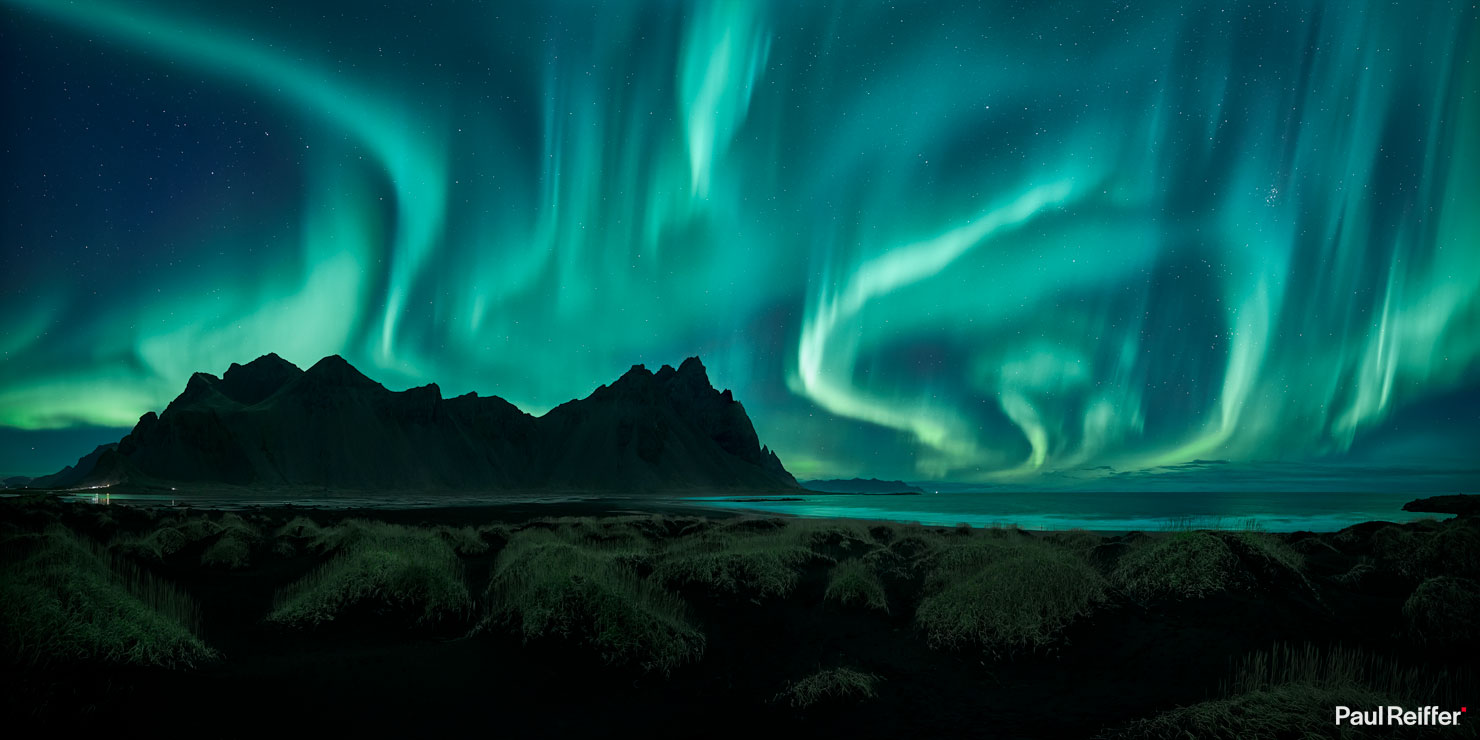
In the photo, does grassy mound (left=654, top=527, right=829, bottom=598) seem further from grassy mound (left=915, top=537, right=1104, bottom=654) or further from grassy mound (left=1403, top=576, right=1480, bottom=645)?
grassy mound (left=1403, top=576, right=1480, bottom=645)

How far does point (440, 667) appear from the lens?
10297 millimetres

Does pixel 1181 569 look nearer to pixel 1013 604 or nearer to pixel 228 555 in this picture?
pixel 1013 604

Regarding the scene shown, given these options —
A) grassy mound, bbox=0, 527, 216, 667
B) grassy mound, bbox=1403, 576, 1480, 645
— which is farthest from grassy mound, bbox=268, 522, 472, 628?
grassy mound, bbox=1403, 576, 1480, 645

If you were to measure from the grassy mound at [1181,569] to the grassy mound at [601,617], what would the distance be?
976 centimetres

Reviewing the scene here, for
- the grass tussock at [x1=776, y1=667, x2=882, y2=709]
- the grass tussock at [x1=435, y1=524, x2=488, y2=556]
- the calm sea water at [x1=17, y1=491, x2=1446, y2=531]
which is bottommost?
the calm sea water at [x1=17, y1=491, x2=1446, y2=531]

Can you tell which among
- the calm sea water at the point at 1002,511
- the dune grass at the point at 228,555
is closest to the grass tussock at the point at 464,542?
the dune grass at the point at 228,555

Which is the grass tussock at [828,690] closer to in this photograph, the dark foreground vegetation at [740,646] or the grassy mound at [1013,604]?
the dark foreground vegetation at [740,646]

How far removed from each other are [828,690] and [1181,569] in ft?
30.4

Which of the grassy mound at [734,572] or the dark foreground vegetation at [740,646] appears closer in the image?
the dark foreground vegetation at [740,646]

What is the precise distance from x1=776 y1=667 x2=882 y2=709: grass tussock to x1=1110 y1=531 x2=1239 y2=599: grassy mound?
25.4ft

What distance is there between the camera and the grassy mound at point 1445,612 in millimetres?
11328

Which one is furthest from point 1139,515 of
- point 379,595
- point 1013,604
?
point 379,595

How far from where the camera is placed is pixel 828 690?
9.42 meters

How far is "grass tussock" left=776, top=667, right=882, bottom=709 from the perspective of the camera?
366 inches
